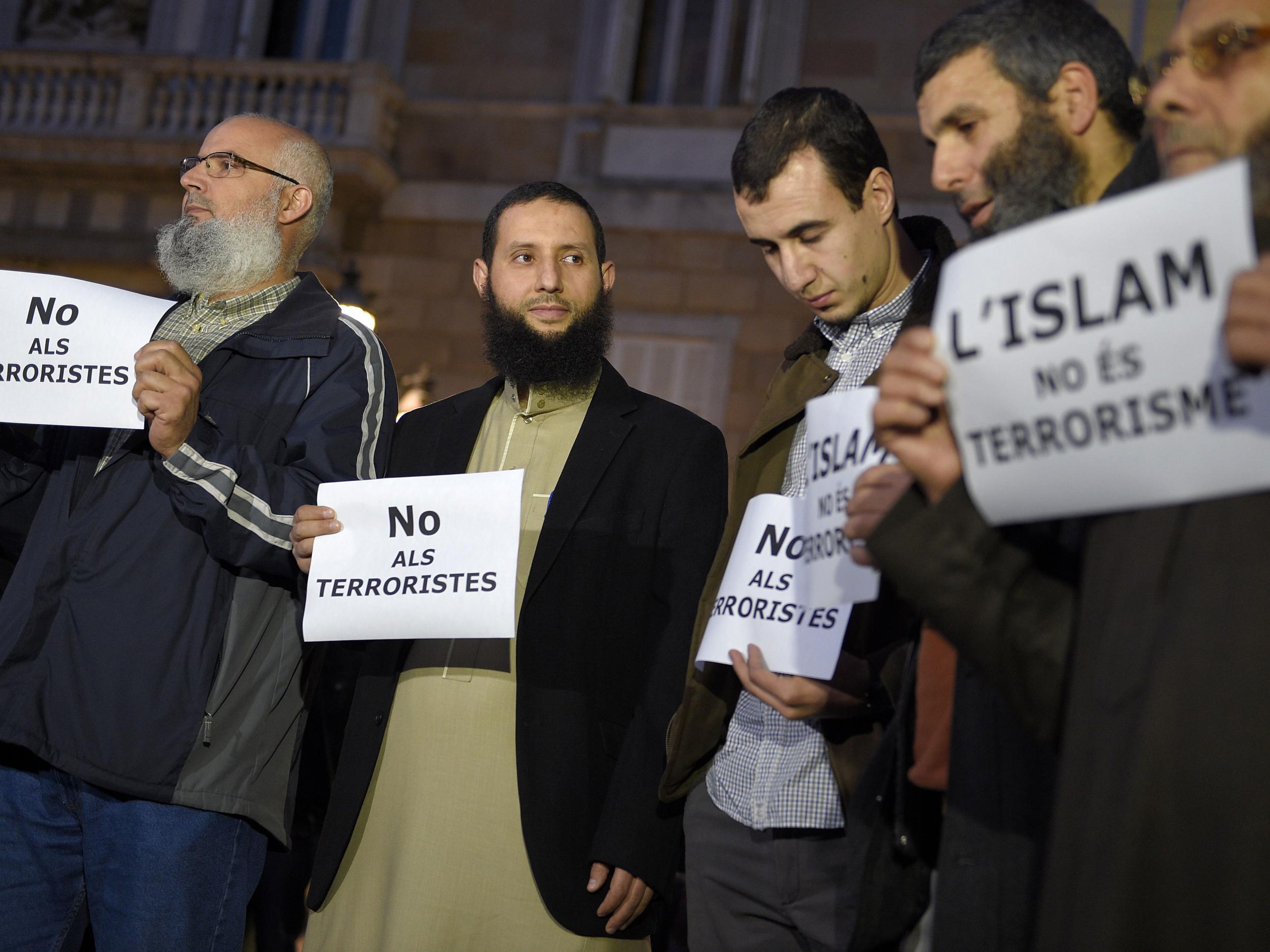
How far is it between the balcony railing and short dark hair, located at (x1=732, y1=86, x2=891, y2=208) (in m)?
9.86

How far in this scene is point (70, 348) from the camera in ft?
9.52

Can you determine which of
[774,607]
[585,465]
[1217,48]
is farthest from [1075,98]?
[585,465]

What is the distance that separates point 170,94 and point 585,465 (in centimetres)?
1099

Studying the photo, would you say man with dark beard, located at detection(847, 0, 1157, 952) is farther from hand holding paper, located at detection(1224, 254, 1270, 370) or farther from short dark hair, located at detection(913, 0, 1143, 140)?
hand holding paper, located at detection(1224, 254, 1270, 370)

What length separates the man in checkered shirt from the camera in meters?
2.30

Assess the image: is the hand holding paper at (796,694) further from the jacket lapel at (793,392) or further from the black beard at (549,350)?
the black beard at (549,350)

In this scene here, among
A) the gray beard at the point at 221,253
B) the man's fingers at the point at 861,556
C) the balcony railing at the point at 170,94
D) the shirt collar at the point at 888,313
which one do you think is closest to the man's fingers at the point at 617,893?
the man's fingers at the point at 861,556

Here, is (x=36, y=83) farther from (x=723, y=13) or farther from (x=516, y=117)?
(x=723, y=13)

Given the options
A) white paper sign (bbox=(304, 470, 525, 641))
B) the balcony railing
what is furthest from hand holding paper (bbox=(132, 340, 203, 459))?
the balcony railing

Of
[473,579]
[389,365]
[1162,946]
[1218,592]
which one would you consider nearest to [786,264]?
[473,579]

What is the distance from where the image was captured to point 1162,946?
1309 millimetres

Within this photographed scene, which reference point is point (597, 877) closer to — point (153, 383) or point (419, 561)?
point (419, 561)

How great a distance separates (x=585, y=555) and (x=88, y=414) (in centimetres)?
117

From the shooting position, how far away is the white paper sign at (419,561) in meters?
2.60
